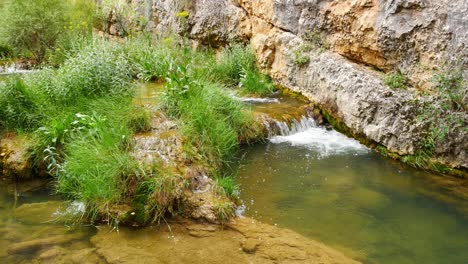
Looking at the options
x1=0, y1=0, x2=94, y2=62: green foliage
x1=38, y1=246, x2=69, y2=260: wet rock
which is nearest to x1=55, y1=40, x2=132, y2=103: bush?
x1=38, y1=246, x2=69, y2=260: wet rock

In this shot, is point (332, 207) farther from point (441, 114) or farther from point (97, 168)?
point (97, 168)

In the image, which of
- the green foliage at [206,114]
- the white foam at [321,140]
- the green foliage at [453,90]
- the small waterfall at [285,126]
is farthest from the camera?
the small waterfall at [285,126]

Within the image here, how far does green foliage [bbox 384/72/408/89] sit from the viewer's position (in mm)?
7379

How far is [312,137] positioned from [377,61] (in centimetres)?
189

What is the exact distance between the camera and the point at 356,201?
5.50 m

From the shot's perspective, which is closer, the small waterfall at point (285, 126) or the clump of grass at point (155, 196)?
the clump of grass at point (155, 196)

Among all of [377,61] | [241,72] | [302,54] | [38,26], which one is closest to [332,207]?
[377,61]

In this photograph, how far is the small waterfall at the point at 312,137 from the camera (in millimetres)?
7359

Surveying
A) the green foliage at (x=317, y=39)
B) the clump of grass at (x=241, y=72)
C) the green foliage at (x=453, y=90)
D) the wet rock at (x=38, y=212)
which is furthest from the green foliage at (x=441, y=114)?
the wet rock at (x=38, y=212)

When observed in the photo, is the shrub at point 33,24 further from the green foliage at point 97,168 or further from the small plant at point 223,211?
the small plant at point 223,211

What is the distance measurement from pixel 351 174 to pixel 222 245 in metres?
2.78

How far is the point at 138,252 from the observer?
4.25 meters

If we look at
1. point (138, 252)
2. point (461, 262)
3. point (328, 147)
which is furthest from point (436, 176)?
point (138, 252)

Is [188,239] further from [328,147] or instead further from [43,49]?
[43,49]
